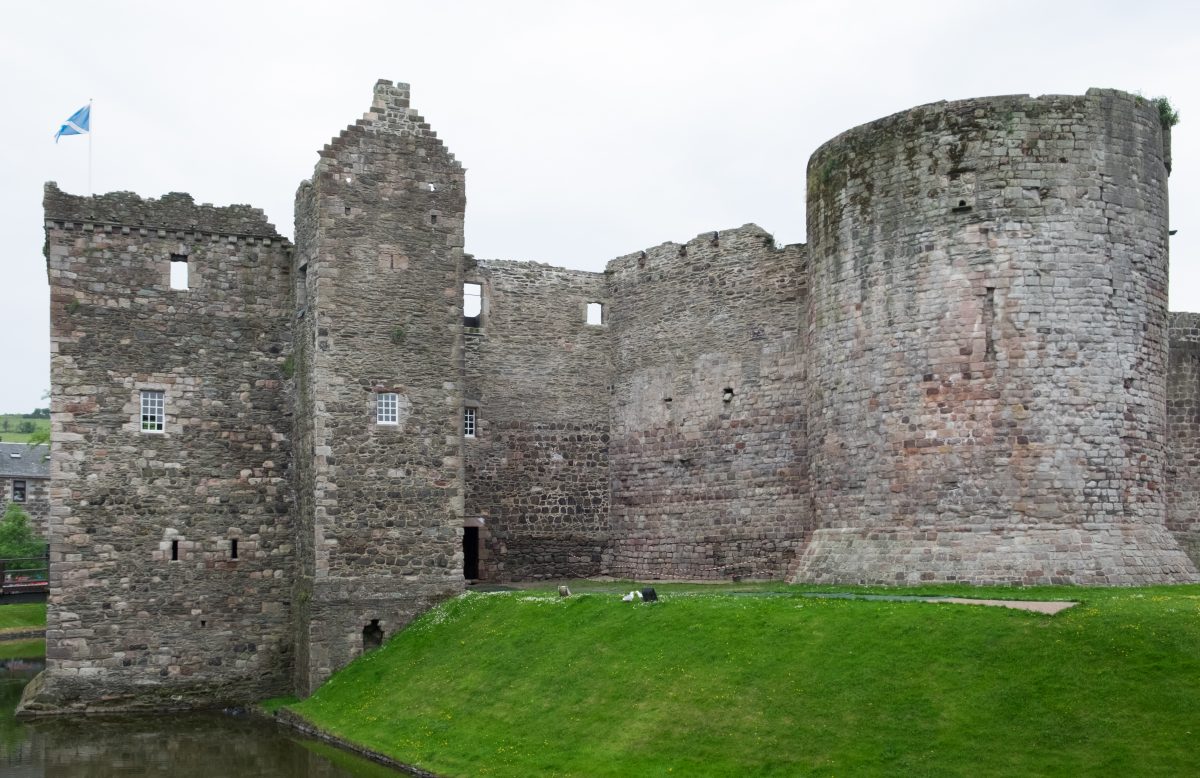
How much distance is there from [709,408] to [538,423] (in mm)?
4722

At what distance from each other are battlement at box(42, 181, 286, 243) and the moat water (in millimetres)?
10477

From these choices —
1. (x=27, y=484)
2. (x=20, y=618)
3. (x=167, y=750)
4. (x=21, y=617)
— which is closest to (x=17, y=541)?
(x=21, y=617)

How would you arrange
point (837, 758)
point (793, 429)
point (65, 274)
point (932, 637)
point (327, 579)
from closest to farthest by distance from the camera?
point (837, 758) < point (932, 637) < point (327, 579) < point (65, 274) < point (793, 429)

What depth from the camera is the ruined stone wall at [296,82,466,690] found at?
2627cm

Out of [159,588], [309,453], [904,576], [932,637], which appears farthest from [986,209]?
[159,588]

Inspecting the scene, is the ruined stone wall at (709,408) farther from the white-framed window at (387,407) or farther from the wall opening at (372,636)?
the wall opening at (372,636)

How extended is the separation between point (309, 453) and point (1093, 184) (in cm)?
1614

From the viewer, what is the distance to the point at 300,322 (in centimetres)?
2856

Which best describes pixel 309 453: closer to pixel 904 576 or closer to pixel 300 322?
pixel 300 322

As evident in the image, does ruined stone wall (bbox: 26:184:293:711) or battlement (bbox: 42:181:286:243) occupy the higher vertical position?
battlement (bbox: 42:181:286:243)

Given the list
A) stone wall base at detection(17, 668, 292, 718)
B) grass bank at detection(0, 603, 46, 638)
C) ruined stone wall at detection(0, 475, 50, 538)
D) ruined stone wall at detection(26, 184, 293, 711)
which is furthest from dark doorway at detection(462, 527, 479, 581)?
ruined stone wall at detection(0, 475, 50, 538)

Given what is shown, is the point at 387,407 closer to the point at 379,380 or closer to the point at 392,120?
the point at 379,380

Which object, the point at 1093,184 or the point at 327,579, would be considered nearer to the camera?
the point at 1093,184

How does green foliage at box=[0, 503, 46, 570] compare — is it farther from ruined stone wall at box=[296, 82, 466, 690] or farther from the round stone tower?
the round stone tower
